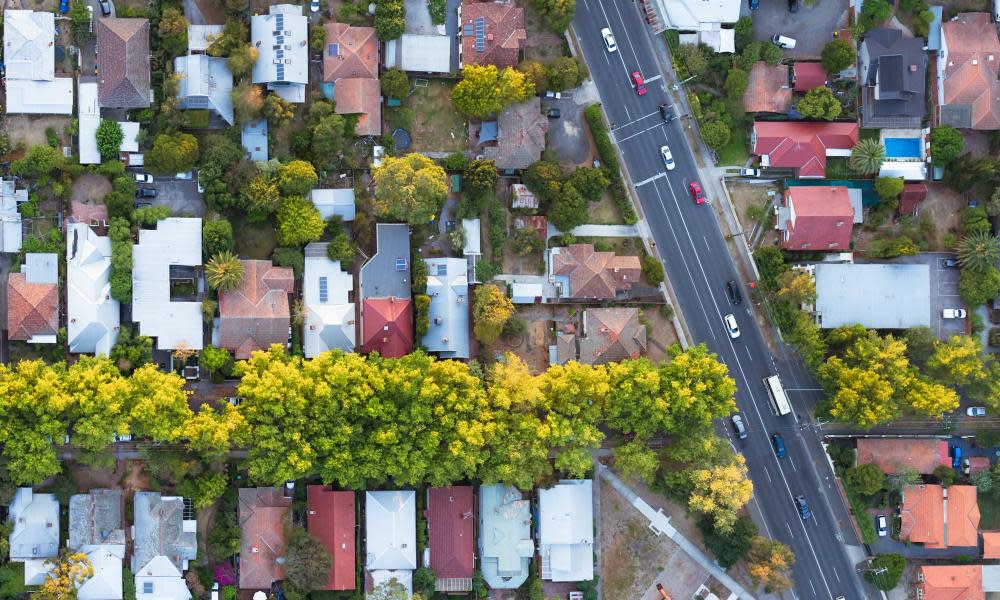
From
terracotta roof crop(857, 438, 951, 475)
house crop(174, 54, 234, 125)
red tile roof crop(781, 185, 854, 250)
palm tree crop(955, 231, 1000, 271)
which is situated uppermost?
house crop(174, 54, 234, 125)

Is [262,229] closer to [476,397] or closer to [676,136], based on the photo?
[476,397]

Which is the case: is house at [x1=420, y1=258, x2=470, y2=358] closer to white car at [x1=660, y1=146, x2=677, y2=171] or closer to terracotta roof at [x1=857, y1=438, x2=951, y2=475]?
white car at [x1=660, y1=146, x2=677, y2=171]

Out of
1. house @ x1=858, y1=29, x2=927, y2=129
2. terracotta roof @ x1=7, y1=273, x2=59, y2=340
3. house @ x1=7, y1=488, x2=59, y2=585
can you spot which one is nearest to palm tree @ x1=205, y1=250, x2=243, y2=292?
terracotta roof @ x1=7, y1=273, x2=59, y2=340

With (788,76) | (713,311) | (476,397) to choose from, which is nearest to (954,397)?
(713,311)

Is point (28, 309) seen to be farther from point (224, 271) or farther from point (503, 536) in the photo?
point (503, 536)

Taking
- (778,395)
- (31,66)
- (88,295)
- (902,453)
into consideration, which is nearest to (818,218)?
(778,395)

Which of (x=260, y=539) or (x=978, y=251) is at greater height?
(x=978, y=251)

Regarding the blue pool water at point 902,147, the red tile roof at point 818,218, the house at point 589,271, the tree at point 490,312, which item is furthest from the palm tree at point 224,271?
the blue pool water at point 902,147
